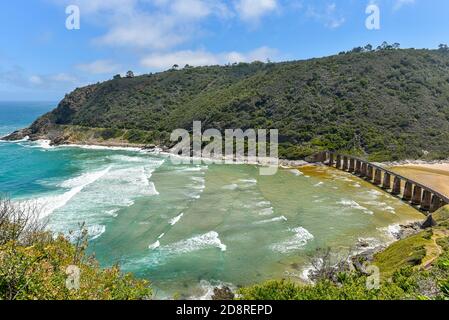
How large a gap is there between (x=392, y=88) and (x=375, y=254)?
226 feet

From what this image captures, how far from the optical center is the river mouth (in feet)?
82.4

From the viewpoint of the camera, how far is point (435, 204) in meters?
36.7

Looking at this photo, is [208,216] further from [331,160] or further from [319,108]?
[319,108]

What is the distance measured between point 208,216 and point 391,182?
2683 cm

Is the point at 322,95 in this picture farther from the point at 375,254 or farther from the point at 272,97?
the point at 375,254

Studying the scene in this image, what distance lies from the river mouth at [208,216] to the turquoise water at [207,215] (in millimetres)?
81

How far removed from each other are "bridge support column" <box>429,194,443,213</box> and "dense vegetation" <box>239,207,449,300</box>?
9.19 metres

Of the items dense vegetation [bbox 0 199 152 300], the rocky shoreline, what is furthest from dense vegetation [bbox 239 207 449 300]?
dense vegetation [bbox 0 199 152 300]

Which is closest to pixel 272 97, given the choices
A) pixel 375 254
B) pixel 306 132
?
pixel 306 132

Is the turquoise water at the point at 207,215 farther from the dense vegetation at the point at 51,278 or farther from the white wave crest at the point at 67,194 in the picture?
the dense vegetation at the point at 51,278

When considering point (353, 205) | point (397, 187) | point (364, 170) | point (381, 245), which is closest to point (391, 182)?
point (364, 170)

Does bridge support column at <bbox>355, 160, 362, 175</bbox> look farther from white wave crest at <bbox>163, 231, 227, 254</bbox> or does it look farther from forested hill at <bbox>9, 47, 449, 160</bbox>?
white wave crest at <bbox>163, 231, 227, 254</bbox>

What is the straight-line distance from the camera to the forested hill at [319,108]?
2803 inches

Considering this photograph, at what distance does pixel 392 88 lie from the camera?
281 ft
